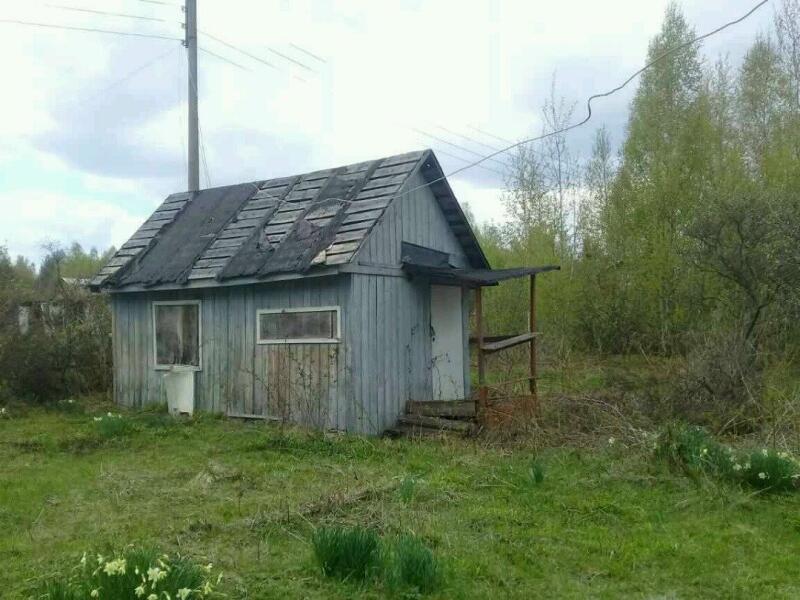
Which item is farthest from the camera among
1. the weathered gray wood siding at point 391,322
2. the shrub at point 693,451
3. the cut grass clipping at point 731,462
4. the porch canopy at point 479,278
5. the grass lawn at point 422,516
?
the porch canopy at point 479,278

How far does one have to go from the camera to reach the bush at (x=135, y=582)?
3.92 metres

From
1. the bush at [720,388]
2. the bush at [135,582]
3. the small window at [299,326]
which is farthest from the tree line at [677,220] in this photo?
the bush at [135,582]

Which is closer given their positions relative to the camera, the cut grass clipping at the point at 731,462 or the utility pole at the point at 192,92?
the cut grass clipping at the point at 731,462

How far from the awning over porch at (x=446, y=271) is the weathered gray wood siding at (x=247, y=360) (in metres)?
1.57

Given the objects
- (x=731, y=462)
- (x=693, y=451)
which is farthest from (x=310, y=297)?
(x=731, y=462)

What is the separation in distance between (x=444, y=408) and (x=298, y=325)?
262cm

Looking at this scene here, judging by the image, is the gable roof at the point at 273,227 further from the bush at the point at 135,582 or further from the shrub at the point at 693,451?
the bush at the point at 135,582

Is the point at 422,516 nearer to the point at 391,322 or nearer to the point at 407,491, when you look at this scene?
the point at 407,491

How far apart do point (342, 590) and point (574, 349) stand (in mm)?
17738

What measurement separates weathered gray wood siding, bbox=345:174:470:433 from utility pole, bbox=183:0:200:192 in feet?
24.5

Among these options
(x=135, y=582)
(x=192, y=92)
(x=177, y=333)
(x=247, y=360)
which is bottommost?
(x=135, y=582)

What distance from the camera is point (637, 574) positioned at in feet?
17.1

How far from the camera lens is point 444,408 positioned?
11.5 meters

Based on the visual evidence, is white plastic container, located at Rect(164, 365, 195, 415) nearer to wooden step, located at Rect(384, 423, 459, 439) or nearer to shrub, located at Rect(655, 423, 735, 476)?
wooden step, located at Rect(384, 423, 459, 439)
